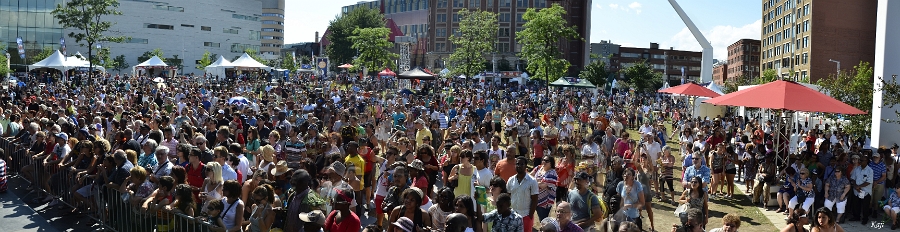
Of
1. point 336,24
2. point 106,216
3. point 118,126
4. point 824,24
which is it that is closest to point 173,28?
point 336,24

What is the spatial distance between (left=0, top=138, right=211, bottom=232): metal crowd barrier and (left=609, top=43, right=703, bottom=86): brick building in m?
135

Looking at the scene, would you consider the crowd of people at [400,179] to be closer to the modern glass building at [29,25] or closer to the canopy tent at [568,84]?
the canopy tent at [568,84]

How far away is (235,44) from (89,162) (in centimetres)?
10089

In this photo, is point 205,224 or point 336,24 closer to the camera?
point 205,224

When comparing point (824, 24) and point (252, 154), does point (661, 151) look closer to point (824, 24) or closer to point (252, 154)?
point (252, 154)

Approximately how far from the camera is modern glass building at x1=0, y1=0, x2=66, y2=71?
72.1 meters

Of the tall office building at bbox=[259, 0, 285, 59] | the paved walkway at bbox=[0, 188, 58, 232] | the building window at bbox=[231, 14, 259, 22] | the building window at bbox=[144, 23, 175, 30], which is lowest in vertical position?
the paved walkway at bbox=[0, 188, 58, 232]

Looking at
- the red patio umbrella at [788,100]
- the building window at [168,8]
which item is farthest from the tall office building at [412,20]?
the red patio umbrella at [788,100]

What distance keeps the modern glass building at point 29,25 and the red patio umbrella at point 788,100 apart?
73261 millimetres

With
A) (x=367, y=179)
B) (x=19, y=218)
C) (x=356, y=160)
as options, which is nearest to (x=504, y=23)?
(x=367, y=179)

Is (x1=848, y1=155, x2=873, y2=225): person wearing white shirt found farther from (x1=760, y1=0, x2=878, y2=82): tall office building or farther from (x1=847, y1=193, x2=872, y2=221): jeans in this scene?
(x1=760, y1=0, x2=878, y2=82): tall office building

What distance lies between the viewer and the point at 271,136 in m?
11.7

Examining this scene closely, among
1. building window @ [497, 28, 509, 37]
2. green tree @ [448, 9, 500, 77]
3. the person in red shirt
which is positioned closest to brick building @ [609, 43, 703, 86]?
building window @ [497, 28, 509, 37]

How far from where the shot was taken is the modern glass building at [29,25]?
237 ft
